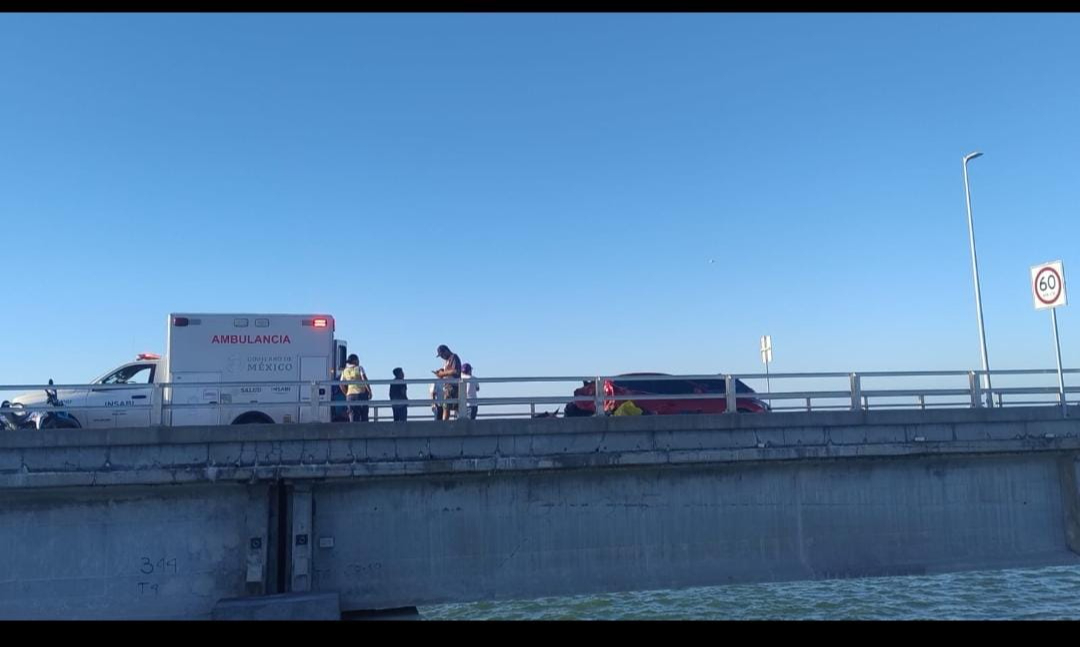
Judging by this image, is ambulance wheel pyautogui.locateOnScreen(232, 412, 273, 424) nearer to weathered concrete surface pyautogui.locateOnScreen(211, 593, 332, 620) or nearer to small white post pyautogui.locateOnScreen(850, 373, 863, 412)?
weathered concrete surface pyautogui.locateOnScreen(211, 593, 332, 620)

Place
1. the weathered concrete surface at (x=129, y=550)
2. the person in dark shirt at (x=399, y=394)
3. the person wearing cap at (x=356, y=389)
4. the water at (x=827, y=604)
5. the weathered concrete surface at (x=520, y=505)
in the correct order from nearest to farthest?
the weathered concrete surface at (x=129, y=550) → the weathered concrete surface at (x=520, y=505) → the person in dark shirt at (x=399, y=394) → the person wearing cap at (x=356, y=389) → the water at (x=827, y=604)

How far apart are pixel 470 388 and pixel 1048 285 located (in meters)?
10.0

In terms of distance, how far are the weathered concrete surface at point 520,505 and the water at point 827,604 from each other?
3.23 meters

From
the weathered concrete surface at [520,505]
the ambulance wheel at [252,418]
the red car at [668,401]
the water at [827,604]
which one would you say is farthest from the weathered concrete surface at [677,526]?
the ambulance wheel at [252,418]

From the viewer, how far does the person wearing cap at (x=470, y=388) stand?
12.3 m

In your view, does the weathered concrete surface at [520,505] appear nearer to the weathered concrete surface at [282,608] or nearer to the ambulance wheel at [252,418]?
the weathered concrete surface at [282,608]

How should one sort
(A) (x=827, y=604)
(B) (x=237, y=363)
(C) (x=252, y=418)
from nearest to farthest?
1. (C) (x=252, y=418)
2. (B) (x=237, y=363)
3. (A) (x=827, y=604)

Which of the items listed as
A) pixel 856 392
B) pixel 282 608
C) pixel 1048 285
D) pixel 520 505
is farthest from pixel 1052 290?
pixel 282 608

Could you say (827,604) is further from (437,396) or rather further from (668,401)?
(437,396)

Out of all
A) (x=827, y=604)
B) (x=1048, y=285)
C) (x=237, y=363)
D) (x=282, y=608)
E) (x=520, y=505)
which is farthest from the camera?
(x=827, y=604)

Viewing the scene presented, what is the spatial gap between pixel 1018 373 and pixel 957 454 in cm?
278

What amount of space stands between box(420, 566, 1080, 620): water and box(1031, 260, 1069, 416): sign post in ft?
13.2

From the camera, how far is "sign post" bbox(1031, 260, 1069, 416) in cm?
1377

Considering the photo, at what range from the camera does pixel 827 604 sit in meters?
17.2
